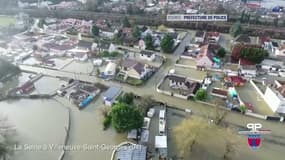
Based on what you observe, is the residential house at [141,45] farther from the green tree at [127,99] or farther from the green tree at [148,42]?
the green tree at [127,99]

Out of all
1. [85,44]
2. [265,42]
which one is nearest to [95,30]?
[85,44]

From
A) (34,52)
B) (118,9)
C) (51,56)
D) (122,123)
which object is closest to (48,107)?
(122,123)

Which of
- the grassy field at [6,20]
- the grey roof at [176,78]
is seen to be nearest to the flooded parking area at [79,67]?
the grey roof at [176,78]

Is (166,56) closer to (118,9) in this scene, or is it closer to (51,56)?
(51,56)

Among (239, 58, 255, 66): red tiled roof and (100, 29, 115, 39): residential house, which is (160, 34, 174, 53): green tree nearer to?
(239, 58, 255, 66): red tiled roof

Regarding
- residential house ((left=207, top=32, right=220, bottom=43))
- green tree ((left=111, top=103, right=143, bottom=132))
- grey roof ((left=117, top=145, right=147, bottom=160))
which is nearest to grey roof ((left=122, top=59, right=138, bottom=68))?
green tree ((left=111, top=103, right=143, bottom=132))

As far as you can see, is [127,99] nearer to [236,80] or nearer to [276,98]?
[236,80]
